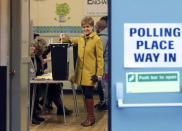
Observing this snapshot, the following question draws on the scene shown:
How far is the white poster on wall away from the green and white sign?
625 cm

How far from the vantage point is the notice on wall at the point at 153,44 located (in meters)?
1.94

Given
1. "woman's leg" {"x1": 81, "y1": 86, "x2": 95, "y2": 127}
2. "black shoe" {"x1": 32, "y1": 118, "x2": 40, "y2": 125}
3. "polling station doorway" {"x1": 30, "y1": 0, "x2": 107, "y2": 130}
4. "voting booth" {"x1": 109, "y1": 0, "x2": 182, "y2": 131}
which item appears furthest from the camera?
"polling station doorway" {"x1": 30, "y1": 0, "x2": 107, "y2": 130}

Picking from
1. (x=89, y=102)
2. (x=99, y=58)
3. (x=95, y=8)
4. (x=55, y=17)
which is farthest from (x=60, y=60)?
(x=55, y=17)

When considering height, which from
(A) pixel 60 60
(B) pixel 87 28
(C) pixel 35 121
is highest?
(B) pixel 87 28

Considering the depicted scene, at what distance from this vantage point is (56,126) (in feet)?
18.3

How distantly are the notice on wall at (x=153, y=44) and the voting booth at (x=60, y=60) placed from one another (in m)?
3.49

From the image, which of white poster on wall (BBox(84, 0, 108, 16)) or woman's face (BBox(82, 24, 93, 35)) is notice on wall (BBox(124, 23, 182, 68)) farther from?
white poster on wall (BBox(84, 0, 108, 16))

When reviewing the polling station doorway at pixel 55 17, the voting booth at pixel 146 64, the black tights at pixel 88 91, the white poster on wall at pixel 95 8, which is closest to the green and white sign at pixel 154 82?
the voting booth at pixel 146 64

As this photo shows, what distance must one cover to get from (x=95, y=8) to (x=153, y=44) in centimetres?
647

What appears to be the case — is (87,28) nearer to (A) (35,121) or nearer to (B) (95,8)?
(A) (35,121)

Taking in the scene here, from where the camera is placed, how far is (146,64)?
195 cm

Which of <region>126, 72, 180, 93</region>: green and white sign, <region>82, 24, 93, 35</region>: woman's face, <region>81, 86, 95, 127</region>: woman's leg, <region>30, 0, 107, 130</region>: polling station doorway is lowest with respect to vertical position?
<region>81, 86, 95, 127</region>: woman's leg

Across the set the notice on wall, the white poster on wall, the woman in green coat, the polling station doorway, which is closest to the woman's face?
the woman in green coat

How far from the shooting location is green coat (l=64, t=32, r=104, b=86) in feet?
17.7
